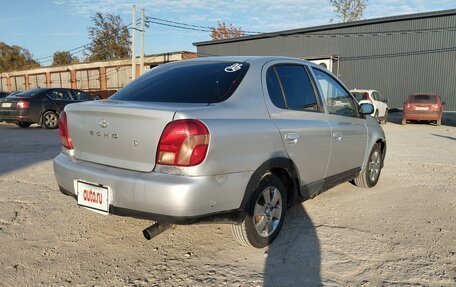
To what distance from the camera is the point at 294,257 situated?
3225mm

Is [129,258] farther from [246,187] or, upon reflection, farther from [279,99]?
[279,99]

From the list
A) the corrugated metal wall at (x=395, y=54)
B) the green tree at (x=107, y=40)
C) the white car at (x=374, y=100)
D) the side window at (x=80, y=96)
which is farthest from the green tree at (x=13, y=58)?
the white car at (x=374, y=100)

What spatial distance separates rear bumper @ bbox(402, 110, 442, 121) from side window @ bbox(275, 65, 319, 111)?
14.9 m

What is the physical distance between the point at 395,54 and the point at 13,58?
7162 centimetres

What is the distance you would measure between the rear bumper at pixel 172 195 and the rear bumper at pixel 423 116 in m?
16.3

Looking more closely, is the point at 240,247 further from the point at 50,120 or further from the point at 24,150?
the point at 50,120

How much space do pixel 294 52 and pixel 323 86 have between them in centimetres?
2577

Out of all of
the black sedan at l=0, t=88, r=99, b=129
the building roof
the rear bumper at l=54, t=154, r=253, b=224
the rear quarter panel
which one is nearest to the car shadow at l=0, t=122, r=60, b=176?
the black sedan at l=0, t=88, r=99, b=129

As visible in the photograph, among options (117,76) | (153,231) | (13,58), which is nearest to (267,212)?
(153,231)

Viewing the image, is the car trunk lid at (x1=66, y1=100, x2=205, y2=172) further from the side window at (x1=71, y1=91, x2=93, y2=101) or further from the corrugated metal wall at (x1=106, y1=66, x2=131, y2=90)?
the corrugated metal wall at (x1=106, y1=66, x2=131, y2=90)

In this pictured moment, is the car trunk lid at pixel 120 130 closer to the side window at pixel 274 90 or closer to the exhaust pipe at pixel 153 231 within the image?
the exhaust pipe at pixel 153 231

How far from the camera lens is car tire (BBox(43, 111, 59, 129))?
43.2ft

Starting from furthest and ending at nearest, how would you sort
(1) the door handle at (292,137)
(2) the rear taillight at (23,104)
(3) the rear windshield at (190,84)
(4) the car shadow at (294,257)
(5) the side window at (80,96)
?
1. (5) the side window at (80,96)
2. (2) the rear taillight at (23,104)
3. (1) the door handle at (292,137)
4. (3) the rear windshield at (190,84)
5. (4) the car shadow at (294,257)

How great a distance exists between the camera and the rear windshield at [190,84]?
3184 millimetres
